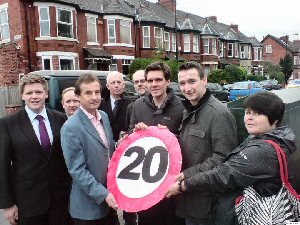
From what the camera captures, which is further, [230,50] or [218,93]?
[230,50]

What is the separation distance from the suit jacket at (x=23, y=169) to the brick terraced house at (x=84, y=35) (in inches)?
738

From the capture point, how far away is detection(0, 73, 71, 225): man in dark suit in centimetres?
307

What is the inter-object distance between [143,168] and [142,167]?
0.02 metres

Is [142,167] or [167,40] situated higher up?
[167,40]

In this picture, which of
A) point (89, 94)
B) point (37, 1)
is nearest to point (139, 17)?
point (37, 1)

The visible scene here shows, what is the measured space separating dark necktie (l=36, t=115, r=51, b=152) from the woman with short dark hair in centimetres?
156

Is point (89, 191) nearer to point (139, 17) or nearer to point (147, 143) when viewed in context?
point (147, 143)

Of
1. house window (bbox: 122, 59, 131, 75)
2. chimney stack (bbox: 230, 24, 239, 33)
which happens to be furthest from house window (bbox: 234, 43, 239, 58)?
house window (bbox: 122, 59, 131, 75)

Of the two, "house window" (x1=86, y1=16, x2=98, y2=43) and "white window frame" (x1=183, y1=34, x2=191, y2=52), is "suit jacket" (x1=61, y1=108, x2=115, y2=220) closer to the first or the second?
"house window" (x1=86, y1=16, x2=98, y2=43)

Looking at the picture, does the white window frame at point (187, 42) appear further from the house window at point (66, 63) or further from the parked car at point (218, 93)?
the house window at point (66, 63)

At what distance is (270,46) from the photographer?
70188 millimetres

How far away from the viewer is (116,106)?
5.09 meters

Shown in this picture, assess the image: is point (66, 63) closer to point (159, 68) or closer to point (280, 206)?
point (159, 68)

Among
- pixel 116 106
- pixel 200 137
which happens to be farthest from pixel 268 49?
pixel 200 137
